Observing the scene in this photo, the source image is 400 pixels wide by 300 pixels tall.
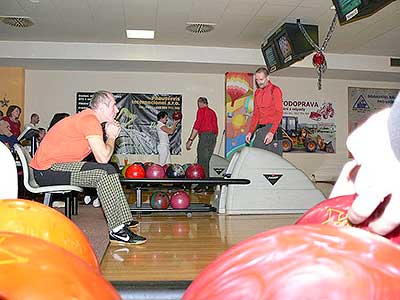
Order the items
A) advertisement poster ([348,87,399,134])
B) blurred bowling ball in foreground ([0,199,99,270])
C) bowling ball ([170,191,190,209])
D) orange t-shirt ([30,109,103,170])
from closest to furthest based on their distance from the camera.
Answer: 1. blurred bowling ball in foreground ([0,199,99,270])
2. orange t-shirt ([30,109,103,170])
3. bowling ball ([170,191,190,209])
4. advertisement poster ([348,87,399,134])

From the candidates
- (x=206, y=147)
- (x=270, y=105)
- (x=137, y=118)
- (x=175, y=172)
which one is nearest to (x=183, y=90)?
(x=137, y=118)

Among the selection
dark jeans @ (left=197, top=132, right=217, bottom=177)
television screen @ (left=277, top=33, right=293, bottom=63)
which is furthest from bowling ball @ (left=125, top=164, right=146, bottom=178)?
television screen @ (left=277, top=33, right=293, bottom=63)

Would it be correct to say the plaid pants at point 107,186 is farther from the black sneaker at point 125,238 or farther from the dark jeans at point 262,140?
the dark jeans at point 262,140

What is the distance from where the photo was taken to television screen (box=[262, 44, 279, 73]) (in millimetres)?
7523

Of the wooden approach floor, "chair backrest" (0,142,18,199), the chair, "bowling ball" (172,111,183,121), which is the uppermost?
"bowling ball" (172,111,183,121)

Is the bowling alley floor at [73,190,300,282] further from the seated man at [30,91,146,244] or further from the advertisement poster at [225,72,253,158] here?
the advertisement poster at [225,72,253,158]

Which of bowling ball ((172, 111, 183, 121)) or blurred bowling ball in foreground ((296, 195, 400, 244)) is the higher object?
bowling ball ((172, 111, 183, 121))

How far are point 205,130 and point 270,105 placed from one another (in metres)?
2.28

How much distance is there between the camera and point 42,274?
21.3 inches

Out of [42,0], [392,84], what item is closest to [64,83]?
[42,0]

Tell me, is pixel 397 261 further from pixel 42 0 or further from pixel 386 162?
pixel 42 0

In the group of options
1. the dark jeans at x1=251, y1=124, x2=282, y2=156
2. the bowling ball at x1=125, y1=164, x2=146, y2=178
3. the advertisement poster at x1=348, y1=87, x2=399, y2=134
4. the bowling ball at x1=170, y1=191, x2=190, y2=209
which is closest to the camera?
the bowling ball at x1=170, y1=191, x2=190, y2=209

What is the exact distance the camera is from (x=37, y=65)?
29.0ft

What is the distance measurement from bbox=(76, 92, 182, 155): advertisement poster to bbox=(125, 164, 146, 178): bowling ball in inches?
183
